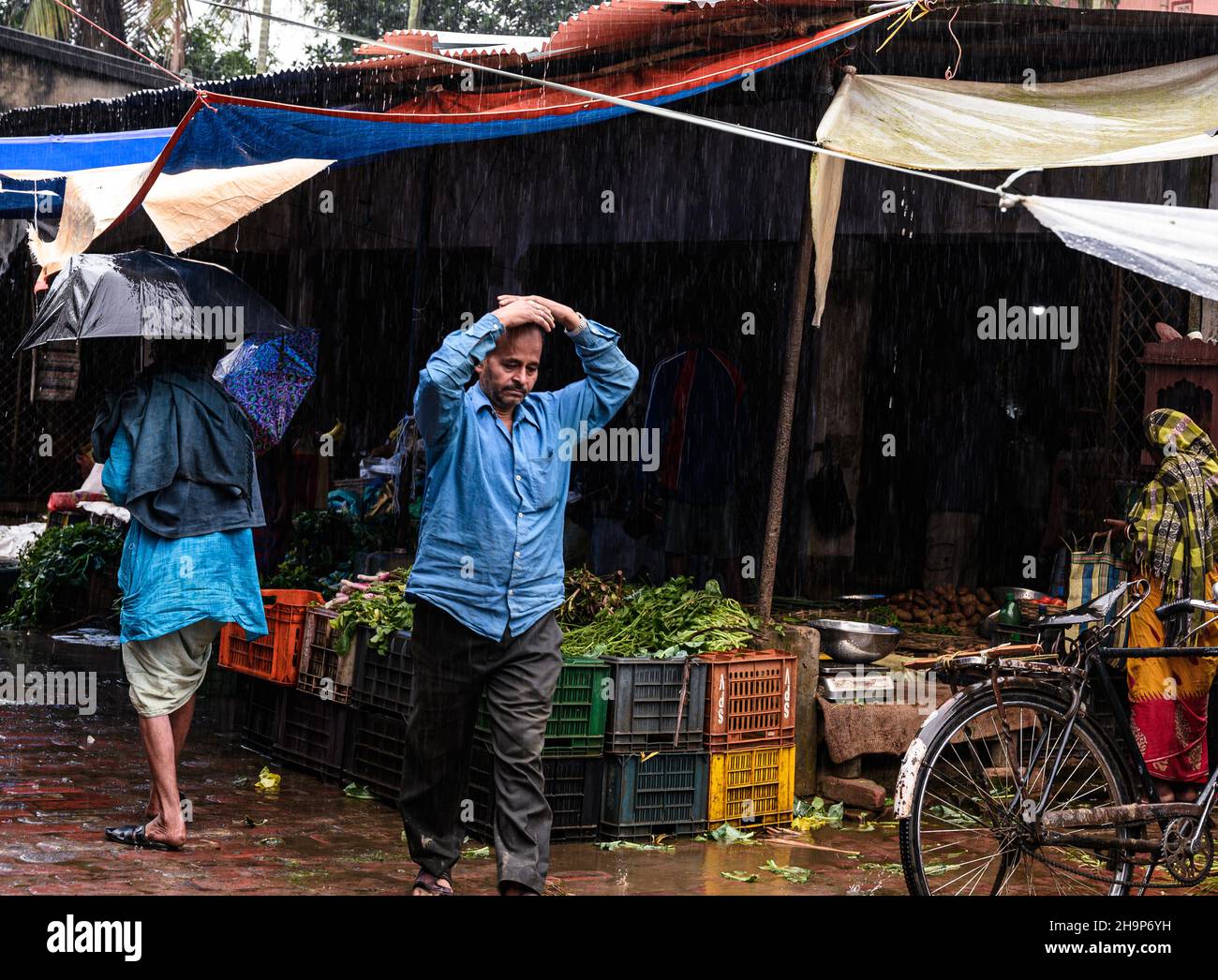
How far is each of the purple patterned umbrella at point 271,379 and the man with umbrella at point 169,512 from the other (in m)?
3.26

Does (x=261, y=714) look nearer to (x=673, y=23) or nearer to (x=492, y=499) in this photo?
(x=492, y=499)

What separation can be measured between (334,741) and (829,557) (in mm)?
5543

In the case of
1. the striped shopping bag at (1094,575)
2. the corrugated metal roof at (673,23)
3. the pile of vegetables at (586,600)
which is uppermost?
the corrugated metal roof at (673,23)

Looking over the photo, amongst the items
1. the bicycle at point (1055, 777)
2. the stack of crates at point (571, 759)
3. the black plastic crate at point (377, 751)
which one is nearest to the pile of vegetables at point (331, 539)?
the black plastic crate at point (377, 751)

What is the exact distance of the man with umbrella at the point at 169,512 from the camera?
553 centimetres

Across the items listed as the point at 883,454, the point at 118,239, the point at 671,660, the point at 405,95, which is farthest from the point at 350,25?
the point at 671,660

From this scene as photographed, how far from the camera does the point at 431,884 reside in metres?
4.88

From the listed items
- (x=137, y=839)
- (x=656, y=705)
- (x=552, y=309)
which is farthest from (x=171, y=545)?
(x=656, y=705)

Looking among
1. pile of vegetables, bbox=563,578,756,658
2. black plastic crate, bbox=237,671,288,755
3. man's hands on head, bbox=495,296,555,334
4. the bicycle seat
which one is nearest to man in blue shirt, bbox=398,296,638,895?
man's hands on head, bbox=495,296,555,334

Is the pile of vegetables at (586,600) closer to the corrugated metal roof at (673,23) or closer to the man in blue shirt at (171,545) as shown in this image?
the man in blue shirt at (171,545)

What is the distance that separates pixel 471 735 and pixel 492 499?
2.84ft

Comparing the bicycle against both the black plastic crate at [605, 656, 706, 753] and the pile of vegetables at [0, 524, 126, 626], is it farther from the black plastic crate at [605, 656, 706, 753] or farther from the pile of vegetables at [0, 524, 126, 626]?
the pile of vegetables at [0, 524, 126, 626]
